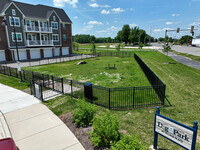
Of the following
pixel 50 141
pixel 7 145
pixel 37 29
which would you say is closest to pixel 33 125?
pixel 50 141

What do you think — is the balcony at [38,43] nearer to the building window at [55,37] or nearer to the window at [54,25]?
the building window at [55,37]

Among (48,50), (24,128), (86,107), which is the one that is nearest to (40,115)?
(24,128)

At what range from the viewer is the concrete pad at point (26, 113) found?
7.12 m

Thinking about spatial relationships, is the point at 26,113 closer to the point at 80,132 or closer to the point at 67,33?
the point at 80,132

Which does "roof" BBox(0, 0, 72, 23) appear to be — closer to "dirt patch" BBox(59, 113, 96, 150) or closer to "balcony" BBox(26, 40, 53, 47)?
"balcony" BBox(26, 40, 53, 47)

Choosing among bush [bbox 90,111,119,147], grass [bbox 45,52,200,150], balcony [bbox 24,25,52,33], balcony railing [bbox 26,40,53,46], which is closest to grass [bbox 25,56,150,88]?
grass [bbox 45,52,200,150]

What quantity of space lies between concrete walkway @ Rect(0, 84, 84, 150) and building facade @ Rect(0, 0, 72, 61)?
2643 cm

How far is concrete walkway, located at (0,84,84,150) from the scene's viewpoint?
5203 millimetres

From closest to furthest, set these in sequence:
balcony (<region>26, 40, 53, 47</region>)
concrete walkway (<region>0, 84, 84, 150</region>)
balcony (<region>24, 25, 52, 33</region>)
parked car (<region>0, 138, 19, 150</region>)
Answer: parked car (<region>0, 138, 19, 150</region>) < concrete walkway (<region>0, 84, 84, 150</region>) < balcony (<region>24, 25, 52, 33</region>) < balcony (<region>26, 40, 53, 47</region>)

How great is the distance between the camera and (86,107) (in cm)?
640

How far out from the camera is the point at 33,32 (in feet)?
116

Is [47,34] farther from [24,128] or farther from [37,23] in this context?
[24,128]

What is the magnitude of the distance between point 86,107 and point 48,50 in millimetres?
36552

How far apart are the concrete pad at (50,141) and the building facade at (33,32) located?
30.2m
